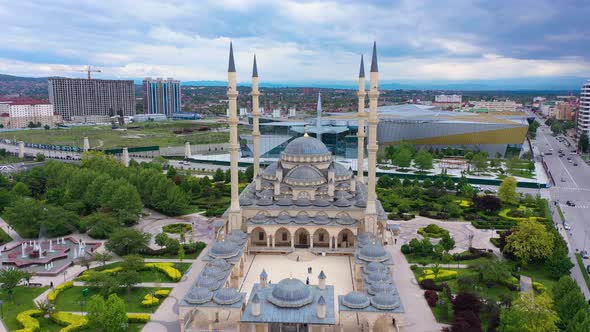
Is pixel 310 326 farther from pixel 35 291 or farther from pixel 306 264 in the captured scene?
pixel 35 291

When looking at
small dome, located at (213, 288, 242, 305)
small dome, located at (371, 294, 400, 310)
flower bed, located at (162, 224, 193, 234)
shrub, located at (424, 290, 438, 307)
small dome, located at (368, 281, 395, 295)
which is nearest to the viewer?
small dome, located at (371, 294, 400, 310)

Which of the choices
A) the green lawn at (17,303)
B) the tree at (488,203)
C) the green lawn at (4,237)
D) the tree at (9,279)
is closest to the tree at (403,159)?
the tree at (488,203)

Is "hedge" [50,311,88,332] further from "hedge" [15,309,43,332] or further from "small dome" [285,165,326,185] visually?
"small dome" [285,165,326,185]

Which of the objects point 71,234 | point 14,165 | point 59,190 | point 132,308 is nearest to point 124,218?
point 71,234

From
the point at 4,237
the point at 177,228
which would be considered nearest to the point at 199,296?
the point at 177,228

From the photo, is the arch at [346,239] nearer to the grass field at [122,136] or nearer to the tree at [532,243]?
the tree at [532,243]

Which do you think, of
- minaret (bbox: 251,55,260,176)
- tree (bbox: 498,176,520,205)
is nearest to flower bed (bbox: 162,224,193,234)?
minaret (bbox: 251,55,260,176)

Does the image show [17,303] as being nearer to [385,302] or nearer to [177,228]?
[177,228]
